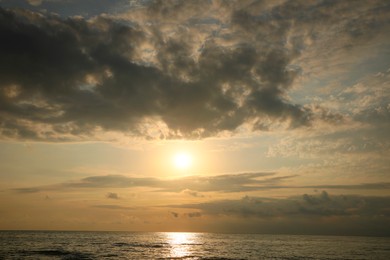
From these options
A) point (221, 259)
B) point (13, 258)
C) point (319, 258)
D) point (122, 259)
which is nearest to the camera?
point (13, 258)

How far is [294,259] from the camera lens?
84.8 meters

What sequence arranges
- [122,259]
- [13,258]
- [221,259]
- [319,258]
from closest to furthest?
1. [13,258]
2. [122,259]
3. [221,259]
4. [319,258]

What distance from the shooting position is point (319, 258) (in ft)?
292

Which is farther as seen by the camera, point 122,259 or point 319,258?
point 319,258

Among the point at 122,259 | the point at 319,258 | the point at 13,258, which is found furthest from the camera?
the point at 319,258

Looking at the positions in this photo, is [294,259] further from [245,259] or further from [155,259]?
[155,259]

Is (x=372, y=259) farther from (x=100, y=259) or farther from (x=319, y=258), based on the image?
(x=100, y=259)

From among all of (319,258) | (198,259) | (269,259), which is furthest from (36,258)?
(319,258)

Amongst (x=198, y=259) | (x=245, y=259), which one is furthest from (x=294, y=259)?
(x=198, y=259)

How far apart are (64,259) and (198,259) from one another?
3121cm

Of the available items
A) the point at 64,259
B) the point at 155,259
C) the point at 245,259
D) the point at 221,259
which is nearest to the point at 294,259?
the point at 245,259

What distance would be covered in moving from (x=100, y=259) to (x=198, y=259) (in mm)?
23462

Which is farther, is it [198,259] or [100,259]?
[198,259]

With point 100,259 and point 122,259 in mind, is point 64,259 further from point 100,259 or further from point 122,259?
point 122,259
